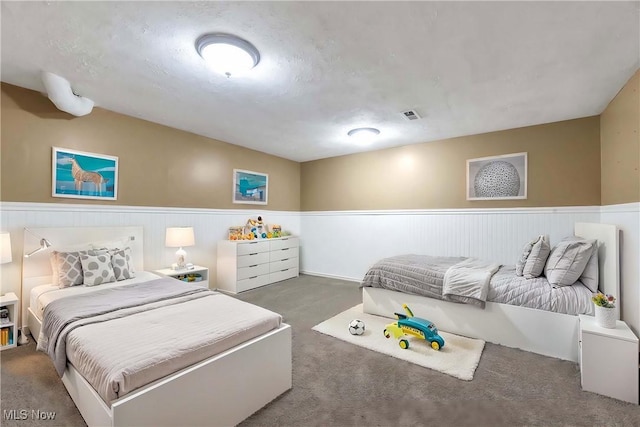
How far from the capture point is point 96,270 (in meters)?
2.76

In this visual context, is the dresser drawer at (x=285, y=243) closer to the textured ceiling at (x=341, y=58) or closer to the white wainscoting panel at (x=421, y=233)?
the white wainscoting panel at (x=421, y=233)

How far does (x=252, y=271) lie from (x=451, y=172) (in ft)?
11.3

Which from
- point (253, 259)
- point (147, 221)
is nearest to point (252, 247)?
point (253, 259)

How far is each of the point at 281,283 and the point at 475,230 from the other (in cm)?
321

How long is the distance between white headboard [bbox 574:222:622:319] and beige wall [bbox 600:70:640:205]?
0.31 metres

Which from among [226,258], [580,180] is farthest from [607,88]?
[226,258]

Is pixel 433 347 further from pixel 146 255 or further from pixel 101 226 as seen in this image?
pixel 101 226

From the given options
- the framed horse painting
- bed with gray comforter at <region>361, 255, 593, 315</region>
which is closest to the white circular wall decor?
bed with gray comforter at <region>361, 255, 593, 315</region>

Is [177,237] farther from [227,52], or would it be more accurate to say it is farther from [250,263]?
[227,52]

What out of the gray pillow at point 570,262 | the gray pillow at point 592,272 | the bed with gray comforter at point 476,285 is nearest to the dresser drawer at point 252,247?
the bed with gray comforter at point 476,285

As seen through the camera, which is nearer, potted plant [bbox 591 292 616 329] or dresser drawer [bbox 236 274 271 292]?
potted plant [bbox 591 292 616 329]

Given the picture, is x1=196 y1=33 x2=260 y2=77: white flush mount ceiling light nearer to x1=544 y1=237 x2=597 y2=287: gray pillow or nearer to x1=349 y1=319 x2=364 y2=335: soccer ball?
x1=349 y1=319 x2=364 y2=335: soccer ball

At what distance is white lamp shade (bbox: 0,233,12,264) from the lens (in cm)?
241

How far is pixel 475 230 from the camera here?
411cm
